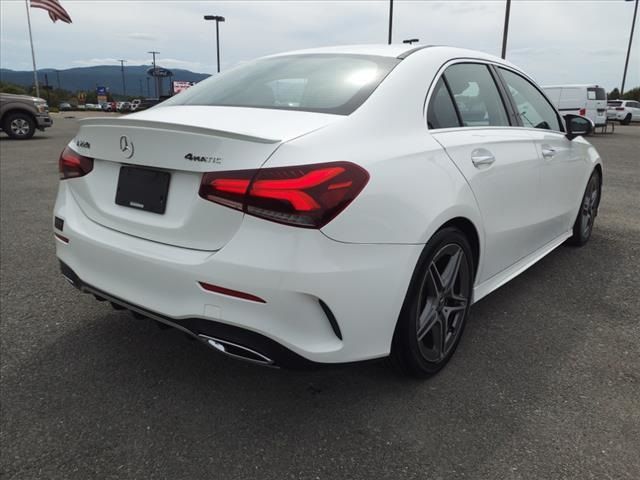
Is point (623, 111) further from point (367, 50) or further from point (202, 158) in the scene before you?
point (202, 158)

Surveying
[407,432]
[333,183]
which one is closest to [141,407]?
[407,432]

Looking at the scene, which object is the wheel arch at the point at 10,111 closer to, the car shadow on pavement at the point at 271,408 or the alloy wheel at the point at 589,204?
the car shadow on pavement at the point at 271,408

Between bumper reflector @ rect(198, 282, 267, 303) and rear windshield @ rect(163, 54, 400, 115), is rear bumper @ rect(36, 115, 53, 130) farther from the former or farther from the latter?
bumper reflector @ rect(198, 282, 267, 303)

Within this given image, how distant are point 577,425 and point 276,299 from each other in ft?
4.64

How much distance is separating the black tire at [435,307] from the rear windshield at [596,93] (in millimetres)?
21201

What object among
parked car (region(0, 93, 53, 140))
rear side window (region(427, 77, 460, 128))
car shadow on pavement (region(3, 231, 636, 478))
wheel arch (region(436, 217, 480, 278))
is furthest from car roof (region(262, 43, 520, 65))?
parked car (region(0, 93, 53, 140))

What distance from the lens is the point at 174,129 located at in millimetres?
2035

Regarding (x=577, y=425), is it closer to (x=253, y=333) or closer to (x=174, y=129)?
(x=253, y=333)

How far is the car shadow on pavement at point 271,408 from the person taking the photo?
6.65 ft

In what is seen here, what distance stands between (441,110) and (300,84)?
69cm

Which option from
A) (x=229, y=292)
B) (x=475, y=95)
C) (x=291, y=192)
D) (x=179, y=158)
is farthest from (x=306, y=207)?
(x=475, y=95)

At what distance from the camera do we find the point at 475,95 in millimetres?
2977

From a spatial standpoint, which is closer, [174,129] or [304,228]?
[304,228]

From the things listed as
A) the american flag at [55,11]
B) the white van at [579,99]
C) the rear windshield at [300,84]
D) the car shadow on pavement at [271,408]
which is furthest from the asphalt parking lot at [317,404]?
the american flag at [55,11]
